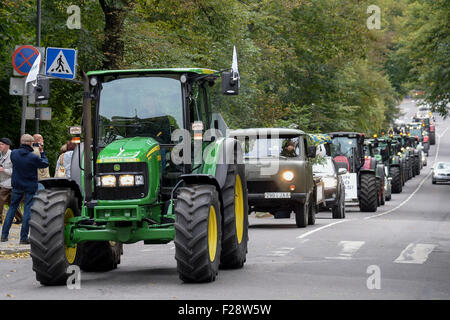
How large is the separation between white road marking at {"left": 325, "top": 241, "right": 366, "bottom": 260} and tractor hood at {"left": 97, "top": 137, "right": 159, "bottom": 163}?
14.3ft

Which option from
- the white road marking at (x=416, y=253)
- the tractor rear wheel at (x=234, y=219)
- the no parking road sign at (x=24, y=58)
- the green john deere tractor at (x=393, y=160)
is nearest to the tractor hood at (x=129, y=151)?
the tractor rear wheel at (x=234, y=219)

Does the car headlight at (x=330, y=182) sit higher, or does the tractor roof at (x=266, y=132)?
the tractor roof at (x=266, y=132)

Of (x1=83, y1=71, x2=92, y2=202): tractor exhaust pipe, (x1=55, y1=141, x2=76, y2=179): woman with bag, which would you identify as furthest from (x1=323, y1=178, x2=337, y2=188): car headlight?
(x1=83, y1=71, x2=92, y2=202): tractor exhaust pipe

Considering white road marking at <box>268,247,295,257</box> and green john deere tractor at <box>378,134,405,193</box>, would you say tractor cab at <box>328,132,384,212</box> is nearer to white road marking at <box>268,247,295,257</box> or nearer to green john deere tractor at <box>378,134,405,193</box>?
green john deere tractor at <box>378,134,405,193</box>

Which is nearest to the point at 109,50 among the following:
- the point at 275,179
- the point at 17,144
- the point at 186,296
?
the point at 17,144

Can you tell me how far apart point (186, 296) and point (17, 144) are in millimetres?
20983

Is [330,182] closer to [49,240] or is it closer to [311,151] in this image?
[311,151]

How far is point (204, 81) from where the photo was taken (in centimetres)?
1345

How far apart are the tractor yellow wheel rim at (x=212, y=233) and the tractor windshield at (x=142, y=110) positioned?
47.4 inches

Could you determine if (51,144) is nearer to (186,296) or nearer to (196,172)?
(196,172)

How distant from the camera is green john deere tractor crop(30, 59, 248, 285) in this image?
11461mm

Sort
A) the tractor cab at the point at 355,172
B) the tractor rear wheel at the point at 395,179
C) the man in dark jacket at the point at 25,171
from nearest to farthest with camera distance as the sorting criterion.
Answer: the man in dark jacket at the point at 25,171 < the tractor cab at the point at 355,172 < the tractor rear wheel at the point at 395,179

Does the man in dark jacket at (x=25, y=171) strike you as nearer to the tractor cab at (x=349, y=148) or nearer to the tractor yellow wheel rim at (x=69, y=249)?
the tractor yellow wheel rim at (x=69, y=249)

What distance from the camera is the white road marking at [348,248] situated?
608 inches
